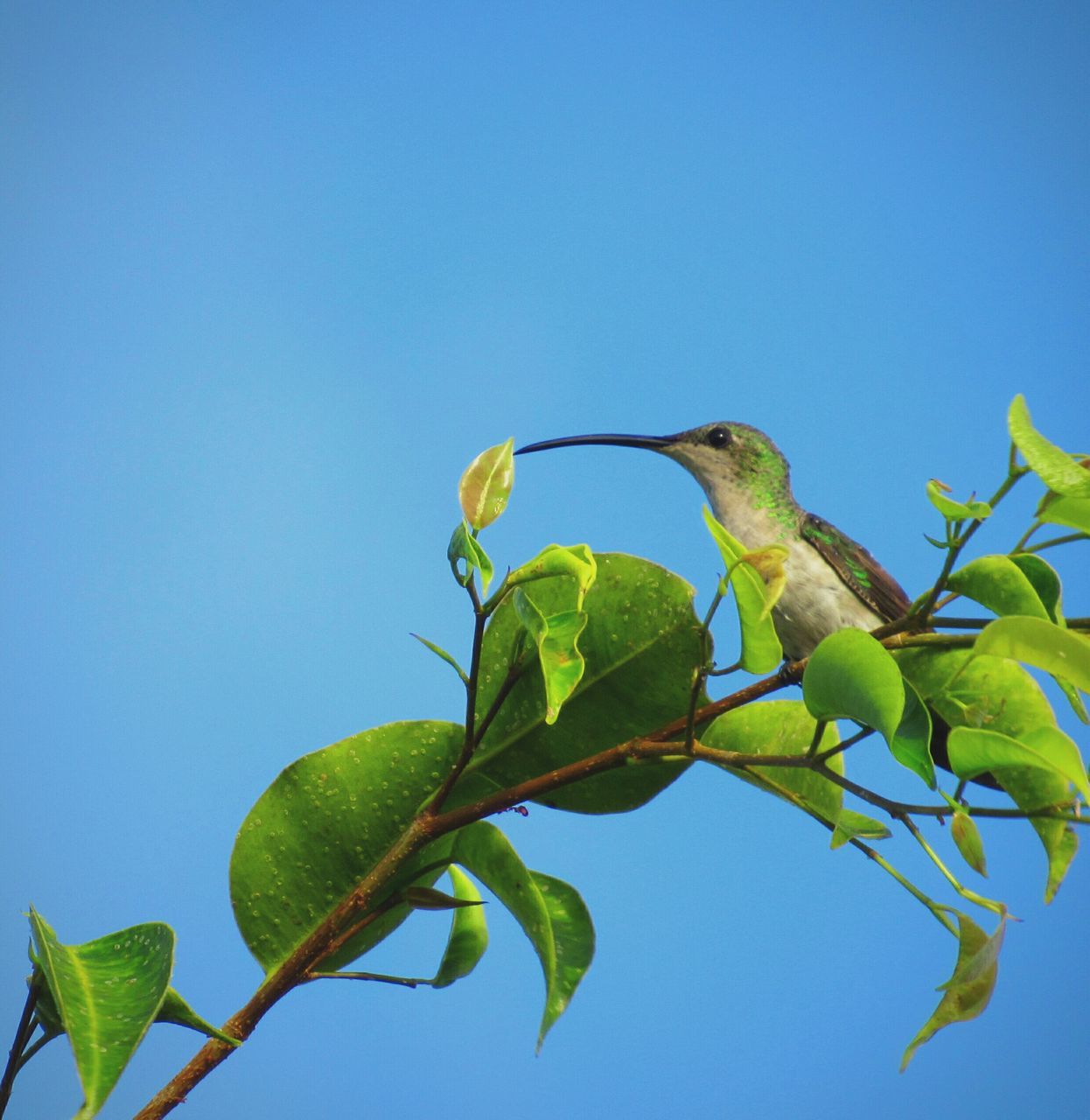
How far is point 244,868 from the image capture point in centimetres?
65

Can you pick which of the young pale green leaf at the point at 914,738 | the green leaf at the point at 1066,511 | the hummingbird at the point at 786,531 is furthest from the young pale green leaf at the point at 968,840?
the hummingbird at the point at 786,531

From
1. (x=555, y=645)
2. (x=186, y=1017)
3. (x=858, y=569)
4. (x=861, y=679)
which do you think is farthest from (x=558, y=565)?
(x=858, y=569)

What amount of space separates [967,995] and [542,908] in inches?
7.9

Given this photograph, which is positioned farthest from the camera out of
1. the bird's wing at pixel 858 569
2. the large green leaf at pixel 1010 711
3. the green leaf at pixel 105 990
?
the bird's wing at pixel 858 569

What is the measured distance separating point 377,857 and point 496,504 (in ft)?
0.69

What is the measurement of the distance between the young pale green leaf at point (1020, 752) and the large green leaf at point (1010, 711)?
0.04 m

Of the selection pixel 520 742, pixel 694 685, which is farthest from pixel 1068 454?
pixel 520 742

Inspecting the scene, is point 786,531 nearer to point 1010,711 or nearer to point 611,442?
point 611,442

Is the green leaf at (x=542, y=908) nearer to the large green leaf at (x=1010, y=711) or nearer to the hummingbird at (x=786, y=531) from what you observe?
the large green leaf at (x=1010, y=711)

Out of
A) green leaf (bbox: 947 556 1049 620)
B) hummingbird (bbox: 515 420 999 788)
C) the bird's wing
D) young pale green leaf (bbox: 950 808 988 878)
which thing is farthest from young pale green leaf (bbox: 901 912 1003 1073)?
the bird's wing

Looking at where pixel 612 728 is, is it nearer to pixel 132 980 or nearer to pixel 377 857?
pixel 377 857

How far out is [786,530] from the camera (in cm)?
180

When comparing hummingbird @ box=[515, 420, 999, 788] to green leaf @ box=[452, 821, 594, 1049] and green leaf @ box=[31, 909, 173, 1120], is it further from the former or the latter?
green leaf @ box=[31, 909, 173, 1120]

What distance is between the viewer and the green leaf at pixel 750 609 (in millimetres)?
568
